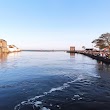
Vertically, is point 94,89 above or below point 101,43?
below

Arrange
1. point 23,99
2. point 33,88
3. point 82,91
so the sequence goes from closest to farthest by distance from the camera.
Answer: point 23,99, point 82,91, point 33,88

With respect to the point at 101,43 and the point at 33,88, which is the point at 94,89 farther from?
the point at 101,43

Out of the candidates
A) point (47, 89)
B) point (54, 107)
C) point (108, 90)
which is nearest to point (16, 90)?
point (47, 89)

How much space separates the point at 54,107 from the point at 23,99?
394 cm

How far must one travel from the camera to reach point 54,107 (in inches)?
623

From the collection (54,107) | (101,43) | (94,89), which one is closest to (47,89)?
(94,89)

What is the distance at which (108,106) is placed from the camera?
52.3 ft

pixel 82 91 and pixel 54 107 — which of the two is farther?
pixel 82 91

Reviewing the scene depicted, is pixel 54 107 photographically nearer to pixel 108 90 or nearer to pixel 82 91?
pixel 82 91

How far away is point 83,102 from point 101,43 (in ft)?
351

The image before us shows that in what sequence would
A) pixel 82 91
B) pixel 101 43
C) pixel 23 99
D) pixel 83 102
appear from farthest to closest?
pixel 101 43
pixel 82 91
pixel 23 99
pixel 83 102

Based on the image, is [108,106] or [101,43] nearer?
[108,106]

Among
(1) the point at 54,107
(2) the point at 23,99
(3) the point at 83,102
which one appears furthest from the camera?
(2) the point at 23,99

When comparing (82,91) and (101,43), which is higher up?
(101,43)
